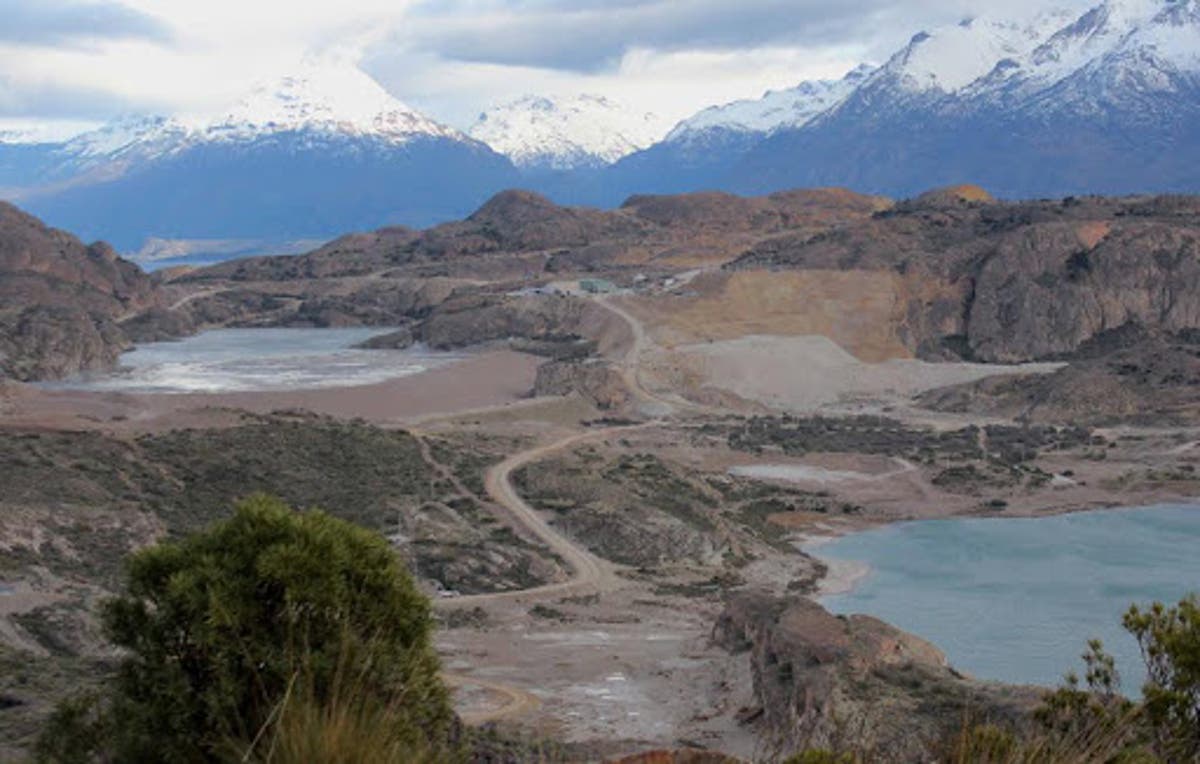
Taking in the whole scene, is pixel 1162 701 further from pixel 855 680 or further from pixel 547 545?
pixel 547 545

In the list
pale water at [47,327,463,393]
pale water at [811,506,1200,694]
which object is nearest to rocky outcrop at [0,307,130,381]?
pale water at [47,327,463,393]

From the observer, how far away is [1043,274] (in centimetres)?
7850

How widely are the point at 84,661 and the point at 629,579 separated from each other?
16954 mm

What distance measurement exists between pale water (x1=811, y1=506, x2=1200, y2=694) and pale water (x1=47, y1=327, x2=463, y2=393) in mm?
35855

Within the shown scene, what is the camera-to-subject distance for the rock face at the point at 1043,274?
75.7 m

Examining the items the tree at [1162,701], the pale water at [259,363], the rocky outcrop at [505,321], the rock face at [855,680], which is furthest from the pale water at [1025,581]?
the rocky outcrop at [505,321]

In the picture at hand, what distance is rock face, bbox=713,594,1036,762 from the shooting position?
648 inches

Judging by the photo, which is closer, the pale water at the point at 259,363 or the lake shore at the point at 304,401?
the lake shore at the point at 304,401

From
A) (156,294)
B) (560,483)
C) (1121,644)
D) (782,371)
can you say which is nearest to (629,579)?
(560,483)

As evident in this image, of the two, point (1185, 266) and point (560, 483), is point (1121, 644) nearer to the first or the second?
point (560, 483)

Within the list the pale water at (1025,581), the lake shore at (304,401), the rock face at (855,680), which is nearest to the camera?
the rock face at (855,680)

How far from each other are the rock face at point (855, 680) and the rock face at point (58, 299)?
196 feet

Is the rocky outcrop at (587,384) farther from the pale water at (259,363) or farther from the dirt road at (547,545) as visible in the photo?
the dirt road at (547,545)

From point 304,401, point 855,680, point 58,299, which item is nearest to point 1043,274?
point 304,401
